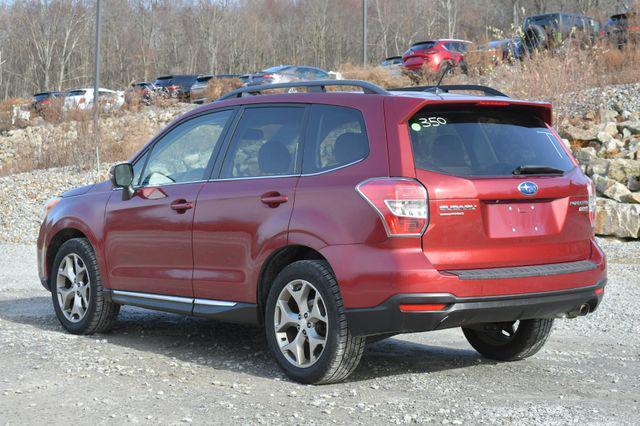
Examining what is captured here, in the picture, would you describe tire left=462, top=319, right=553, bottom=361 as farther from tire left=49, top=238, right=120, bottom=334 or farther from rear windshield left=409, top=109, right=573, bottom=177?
tire left=49, top=238, right=120, bottom=334

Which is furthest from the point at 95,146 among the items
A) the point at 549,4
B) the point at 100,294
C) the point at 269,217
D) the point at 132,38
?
the point at 132,38

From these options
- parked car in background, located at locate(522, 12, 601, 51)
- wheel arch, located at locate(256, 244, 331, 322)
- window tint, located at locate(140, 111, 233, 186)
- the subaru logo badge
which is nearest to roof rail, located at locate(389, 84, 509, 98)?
the subaru logo badge

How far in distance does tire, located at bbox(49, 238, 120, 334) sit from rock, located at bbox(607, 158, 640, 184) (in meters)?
12.1

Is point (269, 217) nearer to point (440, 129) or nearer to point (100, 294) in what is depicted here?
point (440, 129)

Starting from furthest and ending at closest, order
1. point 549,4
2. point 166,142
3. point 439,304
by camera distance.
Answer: point 549,4 < point 166,142 < point 439,304

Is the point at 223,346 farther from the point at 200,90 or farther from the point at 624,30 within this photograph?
the point at 200,90

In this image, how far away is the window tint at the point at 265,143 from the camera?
6.13 meters

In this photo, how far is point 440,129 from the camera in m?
5.62

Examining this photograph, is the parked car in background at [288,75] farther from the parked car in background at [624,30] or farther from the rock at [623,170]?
the rock at [623,170]

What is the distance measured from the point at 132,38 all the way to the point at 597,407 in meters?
86.3

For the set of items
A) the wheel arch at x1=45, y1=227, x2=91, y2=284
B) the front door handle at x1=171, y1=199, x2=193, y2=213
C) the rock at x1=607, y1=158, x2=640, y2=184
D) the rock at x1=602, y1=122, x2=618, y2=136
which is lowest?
the rock at x1=607, y1=158, x2=640, y2=184

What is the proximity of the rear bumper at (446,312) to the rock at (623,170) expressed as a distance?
40.5 ft

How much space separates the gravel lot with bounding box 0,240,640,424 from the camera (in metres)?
5.09

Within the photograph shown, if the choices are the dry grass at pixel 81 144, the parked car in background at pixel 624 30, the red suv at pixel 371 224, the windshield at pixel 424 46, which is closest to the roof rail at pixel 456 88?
the red suv at pixel 371 224
